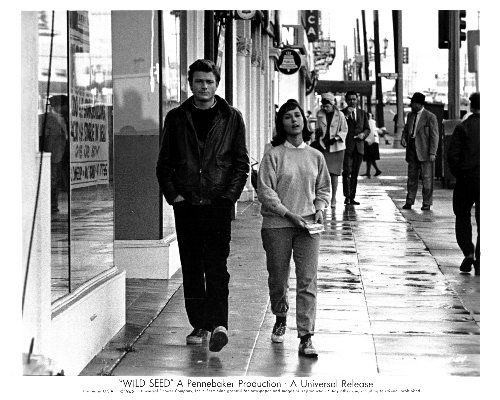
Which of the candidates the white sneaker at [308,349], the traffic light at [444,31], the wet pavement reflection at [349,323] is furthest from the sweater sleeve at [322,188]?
the traffic light at [444,31]

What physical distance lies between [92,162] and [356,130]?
10765 mm

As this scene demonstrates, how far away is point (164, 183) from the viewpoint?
269 inches

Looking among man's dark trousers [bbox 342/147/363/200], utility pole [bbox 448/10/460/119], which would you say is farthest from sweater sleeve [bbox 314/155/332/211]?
utility pole [bbox 448/10/460/119]

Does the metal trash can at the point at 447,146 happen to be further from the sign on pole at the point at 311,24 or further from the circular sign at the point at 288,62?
the sign on pole at the point at 311,24

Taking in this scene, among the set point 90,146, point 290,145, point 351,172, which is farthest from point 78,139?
point 351,172

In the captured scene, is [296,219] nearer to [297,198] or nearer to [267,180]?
[297,198]

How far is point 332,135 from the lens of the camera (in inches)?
634

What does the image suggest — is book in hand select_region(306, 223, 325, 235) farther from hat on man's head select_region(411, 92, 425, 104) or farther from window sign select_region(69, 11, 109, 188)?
hat on man's head select_region(411, 92, 425, 104)

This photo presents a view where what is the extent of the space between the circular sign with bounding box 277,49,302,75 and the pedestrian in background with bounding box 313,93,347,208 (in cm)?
925

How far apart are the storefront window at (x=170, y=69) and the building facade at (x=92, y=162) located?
0.02m

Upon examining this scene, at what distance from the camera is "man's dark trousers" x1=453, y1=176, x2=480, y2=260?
32.1 feet
